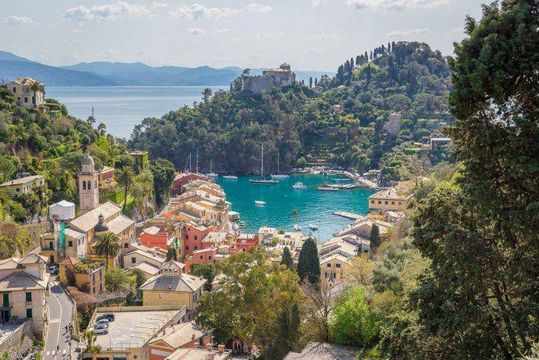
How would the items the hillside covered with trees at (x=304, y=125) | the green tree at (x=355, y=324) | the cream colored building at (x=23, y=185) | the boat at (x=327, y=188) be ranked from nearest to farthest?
the green tree at (x=355, y=324) < the cream colored building at (x=23, y=185) < the boat at (x=327, y=188) < the hillside covered with trees at (x=304, y=125)

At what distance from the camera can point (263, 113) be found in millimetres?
114250

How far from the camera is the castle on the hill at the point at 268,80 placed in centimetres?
12156

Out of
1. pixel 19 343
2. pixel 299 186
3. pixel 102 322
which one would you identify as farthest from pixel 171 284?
pixel 299 186

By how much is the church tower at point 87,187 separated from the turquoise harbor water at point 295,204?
66.9ft

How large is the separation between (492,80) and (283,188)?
80003mm

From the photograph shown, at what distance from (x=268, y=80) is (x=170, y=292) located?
96.6m

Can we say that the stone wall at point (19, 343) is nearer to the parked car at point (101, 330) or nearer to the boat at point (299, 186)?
the parked car at point (101, 330)

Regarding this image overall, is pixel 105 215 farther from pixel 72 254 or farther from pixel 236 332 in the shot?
pixel 236 332

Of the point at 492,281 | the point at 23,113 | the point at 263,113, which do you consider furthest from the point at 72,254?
the point at 263,113

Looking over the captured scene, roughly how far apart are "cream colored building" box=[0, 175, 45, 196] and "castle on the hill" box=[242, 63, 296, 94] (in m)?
82.5

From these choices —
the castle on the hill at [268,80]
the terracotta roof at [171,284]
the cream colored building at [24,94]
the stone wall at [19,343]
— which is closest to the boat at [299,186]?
the castle on the hill at [268,80]

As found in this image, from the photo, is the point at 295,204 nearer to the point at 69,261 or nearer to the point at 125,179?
the point at 125,179

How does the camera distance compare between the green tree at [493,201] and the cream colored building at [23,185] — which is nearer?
the green tree at [493,201]

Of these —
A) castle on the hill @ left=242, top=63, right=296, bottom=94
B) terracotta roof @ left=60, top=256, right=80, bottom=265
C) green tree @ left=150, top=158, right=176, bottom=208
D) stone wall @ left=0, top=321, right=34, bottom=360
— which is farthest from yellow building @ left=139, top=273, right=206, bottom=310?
castle on the hill @ left=242, top=63, right=296, bottom=94
